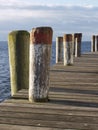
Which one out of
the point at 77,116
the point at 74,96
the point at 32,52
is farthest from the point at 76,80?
the point at 77,116

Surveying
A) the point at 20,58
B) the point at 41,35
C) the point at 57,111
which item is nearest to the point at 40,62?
the point at 41,35

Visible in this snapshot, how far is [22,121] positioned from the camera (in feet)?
17.0

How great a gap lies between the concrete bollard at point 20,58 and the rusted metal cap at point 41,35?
5.82 ft

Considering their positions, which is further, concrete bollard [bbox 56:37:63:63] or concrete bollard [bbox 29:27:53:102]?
concrete bollard [bbox 56:37:63:63]

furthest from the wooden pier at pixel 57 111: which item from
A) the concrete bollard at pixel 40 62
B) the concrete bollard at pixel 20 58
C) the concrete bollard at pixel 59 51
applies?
the concrete bollard at pixel 59 51

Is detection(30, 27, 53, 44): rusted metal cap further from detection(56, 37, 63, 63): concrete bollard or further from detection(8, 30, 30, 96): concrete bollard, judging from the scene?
detection(56, 37, 63, 63): concrete bollard

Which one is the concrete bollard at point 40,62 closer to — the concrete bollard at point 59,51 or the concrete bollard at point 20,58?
the concrete bollard at point 20,58

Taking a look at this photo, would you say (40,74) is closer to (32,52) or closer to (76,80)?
(32,52)

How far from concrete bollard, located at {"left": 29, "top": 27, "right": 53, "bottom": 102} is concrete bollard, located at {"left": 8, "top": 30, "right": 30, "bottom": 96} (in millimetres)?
1731

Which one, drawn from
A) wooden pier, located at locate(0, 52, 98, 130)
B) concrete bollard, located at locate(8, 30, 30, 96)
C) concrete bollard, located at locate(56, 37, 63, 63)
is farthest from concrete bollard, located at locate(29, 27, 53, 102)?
concrete bollard, located at locate(56, 37, 63, 63)

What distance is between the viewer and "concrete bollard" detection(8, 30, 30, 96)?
8094 millimetres

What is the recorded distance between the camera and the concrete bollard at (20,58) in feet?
26.6

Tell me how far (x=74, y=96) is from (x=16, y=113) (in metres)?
1.58

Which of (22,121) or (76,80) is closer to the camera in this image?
(22,121)
